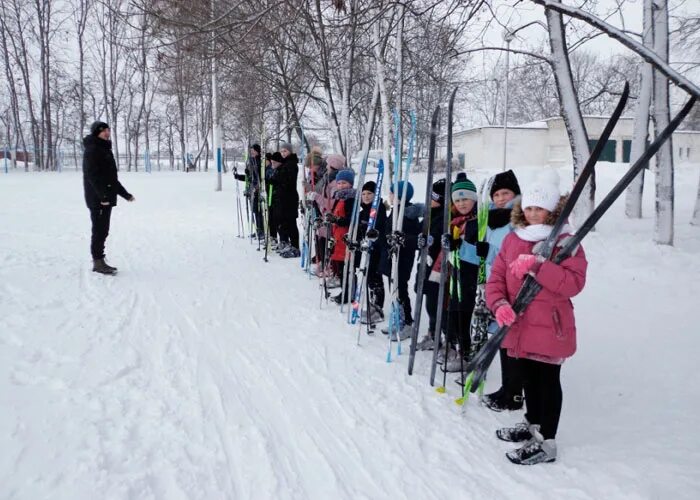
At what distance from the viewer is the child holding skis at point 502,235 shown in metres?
3.28

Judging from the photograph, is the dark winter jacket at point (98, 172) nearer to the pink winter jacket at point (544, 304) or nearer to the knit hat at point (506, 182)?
the knit hat at point (506, 182)

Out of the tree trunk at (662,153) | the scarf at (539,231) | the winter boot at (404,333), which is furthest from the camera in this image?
the tree trunk at (662,153)

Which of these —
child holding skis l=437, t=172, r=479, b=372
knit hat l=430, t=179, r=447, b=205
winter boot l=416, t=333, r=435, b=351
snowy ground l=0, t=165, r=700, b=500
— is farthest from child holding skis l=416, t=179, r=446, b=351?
snowy ground l=0, t=165, r=700, b=500

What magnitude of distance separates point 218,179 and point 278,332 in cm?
1481

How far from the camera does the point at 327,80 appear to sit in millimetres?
10172

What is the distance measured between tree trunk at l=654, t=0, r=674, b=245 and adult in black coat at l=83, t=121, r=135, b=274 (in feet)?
25.3

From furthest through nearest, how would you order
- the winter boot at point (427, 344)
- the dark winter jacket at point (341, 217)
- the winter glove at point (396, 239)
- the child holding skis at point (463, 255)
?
the dark winter jacket at point (341, 217) < the winter boot at point (427, 344) < the winter glove at point (396, 239) < the child holding skis at point (463, 255)

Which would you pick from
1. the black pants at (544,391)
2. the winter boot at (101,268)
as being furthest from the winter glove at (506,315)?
the winter boot at (101,268)

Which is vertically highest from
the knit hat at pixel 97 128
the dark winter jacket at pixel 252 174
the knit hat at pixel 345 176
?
the knit hat at pixel 97 128

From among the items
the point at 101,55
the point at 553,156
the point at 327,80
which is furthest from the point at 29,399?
the point at 101,55

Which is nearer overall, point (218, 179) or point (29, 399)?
point (29, 399)

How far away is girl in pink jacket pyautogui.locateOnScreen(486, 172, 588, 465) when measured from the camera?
2.53 metres

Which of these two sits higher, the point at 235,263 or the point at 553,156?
the point at 553,156

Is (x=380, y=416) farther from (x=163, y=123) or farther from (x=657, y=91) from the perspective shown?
(x=163, y=123)
